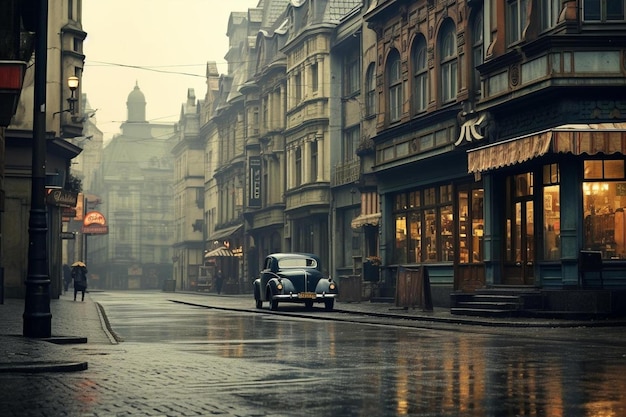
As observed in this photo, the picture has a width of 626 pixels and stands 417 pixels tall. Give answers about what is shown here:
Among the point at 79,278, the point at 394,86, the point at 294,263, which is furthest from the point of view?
the point at 79,278

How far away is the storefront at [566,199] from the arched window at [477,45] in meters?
4.20

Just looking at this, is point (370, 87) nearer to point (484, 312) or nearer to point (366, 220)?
point (366, 220)

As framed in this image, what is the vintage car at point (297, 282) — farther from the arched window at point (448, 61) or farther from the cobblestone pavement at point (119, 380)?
the cobblestone pavement at point (119, 380)

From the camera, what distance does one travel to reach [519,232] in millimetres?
31203

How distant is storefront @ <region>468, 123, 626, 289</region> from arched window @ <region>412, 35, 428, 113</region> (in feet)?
27.0

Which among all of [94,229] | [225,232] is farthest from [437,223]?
[94,229]

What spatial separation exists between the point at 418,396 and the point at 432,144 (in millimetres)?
26879

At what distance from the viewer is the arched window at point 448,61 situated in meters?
36.7

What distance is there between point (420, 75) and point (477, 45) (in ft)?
15.6

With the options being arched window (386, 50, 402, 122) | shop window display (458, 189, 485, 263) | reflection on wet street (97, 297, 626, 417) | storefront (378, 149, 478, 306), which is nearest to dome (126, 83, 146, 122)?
arched window (386, 50, 402, 122)

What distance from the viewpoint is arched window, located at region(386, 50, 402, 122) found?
136ft

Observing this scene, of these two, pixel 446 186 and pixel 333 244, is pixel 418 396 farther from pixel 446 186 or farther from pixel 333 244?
pixel 333 244

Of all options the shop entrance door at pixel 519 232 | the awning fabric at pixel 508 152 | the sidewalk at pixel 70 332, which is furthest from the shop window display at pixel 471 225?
the awning fabric at pixel 508 152

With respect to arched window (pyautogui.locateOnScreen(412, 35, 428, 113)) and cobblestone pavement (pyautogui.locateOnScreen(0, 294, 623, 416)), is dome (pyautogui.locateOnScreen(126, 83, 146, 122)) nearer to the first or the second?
arched window (pyautogui.locateOnScreen(412, 35, 428, 113))
